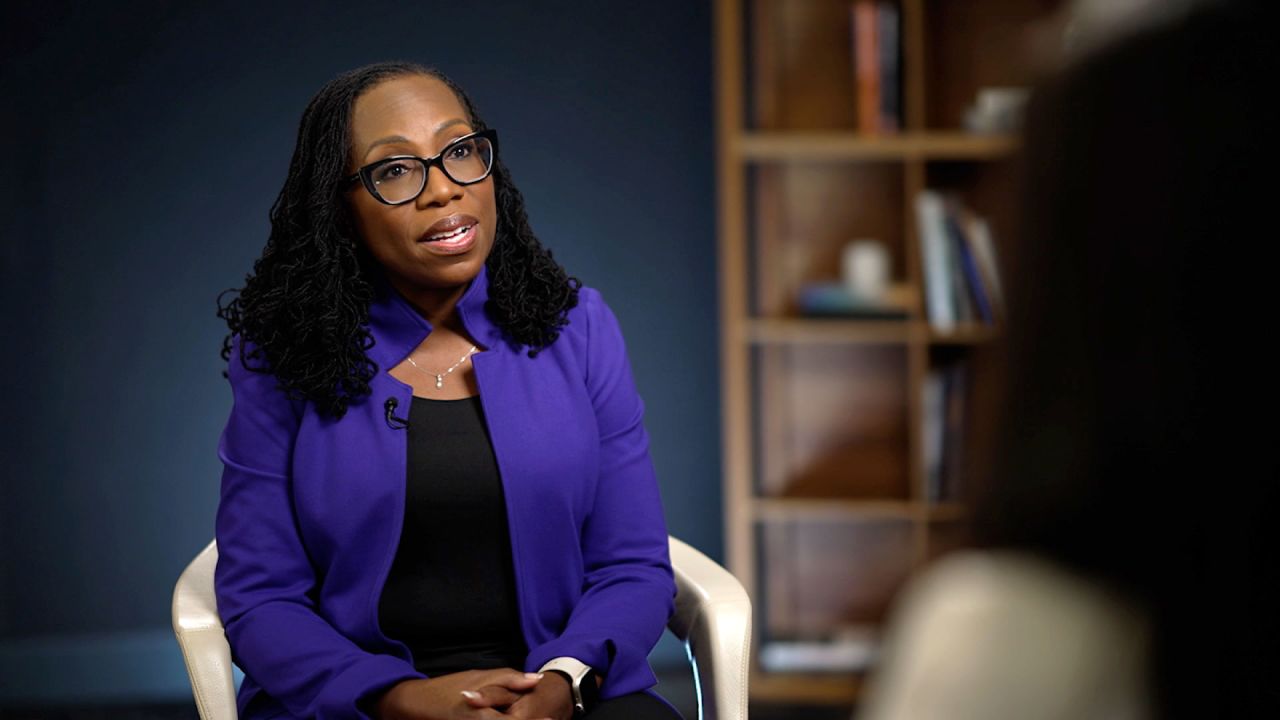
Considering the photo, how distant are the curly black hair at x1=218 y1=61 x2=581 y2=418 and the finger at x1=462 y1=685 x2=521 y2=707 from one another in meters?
A: 0.40

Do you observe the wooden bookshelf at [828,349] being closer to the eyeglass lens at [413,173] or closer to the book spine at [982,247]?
the book spine at [982,247]

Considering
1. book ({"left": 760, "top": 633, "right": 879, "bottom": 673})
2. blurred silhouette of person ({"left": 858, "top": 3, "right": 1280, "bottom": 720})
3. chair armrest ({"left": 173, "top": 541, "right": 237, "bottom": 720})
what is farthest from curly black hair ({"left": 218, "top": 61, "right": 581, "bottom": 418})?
book ({"left": 760, "top": 633, "right": 879, "bottom": 673})

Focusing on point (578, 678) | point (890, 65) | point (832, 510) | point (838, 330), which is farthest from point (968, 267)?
point (578, 678)

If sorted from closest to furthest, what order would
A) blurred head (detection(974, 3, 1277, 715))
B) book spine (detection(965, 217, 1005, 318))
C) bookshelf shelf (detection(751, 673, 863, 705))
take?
blurred head (detection(974, 3, 1277, 715))
book spine (detection(965, 217, 1005, 318))
bookshelf shelf (detection(751, 673, 863, 705))

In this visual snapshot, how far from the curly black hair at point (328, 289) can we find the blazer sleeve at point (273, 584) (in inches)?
2.2

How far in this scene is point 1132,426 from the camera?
35 centimetres

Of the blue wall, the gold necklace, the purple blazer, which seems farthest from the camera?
the blue wall

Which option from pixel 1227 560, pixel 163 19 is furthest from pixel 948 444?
pixel 1227 560

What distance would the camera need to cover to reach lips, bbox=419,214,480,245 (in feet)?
5.31

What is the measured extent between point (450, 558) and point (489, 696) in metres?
0.20

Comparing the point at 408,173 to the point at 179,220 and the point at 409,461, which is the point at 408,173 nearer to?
the point at 409,461

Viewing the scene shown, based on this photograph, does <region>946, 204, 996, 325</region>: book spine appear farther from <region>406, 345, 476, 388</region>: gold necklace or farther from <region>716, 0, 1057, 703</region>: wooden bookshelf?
<region>406, 345, 476, 388</region>: gold necklace

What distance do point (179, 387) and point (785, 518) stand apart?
1.60 m

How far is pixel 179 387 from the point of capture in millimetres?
3336
